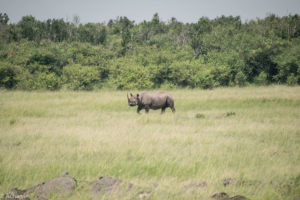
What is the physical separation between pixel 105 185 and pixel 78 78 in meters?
34.5

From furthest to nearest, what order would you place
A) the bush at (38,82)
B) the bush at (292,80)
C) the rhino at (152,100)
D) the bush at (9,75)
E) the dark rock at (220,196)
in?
the bush at (292,80) < the bush at (9,75) < the bush at (38,82) < the rhino at (152,100) < the dark rock at (220,196)

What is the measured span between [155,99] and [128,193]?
13.8 meters

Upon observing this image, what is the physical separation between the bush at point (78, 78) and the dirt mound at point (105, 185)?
32.9m

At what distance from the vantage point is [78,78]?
39.4 m

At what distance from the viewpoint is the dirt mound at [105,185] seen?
6.15 metres

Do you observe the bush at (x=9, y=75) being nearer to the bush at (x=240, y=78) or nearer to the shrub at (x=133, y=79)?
the shrub at (x=133, y=79)

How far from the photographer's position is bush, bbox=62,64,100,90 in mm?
38656

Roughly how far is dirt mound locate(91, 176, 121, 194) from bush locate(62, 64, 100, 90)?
3295cm

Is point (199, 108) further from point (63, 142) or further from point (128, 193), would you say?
point (128, 193)

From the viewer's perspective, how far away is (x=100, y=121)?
14.9 metres

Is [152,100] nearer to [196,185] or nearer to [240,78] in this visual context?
[196,185]

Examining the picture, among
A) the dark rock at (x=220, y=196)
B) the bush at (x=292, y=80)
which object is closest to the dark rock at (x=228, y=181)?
the dark rock at (x=220, y=196)

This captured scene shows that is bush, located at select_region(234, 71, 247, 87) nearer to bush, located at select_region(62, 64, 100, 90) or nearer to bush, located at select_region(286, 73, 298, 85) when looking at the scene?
bush, located at select_region(286, 73, 298, 85)

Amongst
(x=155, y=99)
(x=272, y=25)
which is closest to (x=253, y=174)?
(x=155, y=99)
